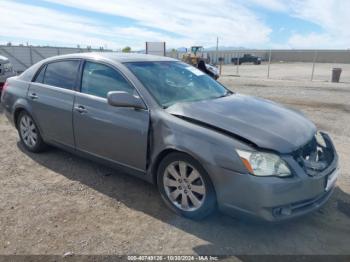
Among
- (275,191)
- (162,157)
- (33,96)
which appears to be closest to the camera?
(275,191)

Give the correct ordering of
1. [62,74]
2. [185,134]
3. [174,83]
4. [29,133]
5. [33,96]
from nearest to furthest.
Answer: [185,134] < [174,83] < [62,74] < [33,96] < [29,133]

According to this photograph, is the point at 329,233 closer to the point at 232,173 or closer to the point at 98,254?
the point at 232,173

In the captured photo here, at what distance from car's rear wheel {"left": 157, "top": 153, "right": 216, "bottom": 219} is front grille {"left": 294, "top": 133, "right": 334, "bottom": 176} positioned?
86cm

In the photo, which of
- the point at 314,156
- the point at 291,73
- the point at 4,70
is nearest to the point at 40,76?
the point at 314,156

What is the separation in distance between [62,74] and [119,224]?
92.5 inches

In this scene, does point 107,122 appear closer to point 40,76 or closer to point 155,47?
point 40,76

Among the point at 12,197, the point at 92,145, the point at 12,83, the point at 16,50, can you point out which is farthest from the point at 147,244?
the point at 16,50

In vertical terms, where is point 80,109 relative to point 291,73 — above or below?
above

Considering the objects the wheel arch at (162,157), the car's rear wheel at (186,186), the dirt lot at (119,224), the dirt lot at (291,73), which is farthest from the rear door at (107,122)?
the dirt lot at (291,73)

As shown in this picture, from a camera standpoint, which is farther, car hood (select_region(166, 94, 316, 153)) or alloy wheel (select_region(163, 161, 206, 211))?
alloy wheel (select_region(163, 161, 206, 211))

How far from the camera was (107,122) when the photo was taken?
12.1ft

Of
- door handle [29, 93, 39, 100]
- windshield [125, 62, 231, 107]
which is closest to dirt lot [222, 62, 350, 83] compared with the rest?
windshield [125, 62, 231, 107]

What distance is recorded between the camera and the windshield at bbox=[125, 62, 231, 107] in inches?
142

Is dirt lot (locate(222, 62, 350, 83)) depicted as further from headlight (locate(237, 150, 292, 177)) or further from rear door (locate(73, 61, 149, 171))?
headlight (locate(237, 150, 292, 177))
